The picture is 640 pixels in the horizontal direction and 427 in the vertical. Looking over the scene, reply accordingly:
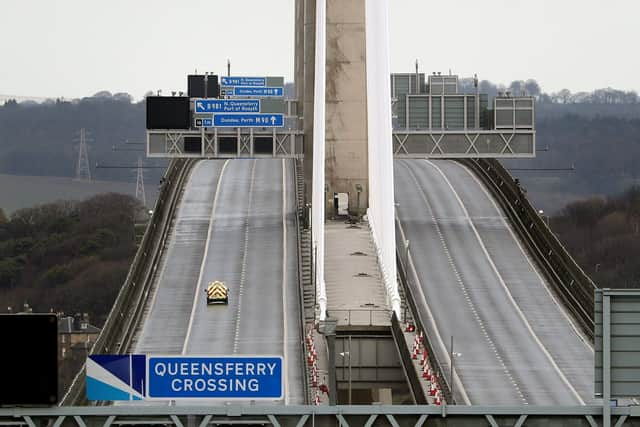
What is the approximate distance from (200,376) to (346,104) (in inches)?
3200

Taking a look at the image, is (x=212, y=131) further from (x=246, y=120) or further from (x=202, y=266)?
(x=202, y=266)

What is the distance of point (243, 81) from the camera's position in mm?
152375

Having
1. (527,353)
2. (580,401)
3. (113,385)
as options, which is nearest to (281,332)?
(527,353)

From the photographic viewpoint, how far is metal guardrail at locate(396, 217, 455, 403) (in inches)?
2948

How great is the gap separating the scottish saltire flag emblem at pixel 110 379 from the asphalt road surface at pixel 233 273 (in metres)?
39.8

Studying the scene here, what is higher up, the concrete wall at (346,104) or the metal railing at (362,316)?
the concrete wall at (346,104)

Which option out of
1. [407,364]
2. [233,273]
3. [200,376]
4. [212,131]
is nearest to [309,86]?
[212,131]

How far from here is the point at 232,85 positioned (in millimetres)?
154250

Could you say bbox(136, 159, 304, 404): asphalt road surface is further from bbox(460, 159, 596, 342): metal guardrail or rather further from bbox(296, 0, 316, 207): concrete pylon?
bbox(460, 159, 596, 342): metal guardrail

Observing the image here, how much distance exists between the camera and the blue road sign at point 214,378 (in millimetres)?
35500

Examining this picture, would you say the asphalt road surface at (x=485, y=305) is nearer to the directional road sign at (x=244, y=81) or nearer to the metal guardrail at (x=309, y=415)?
the directional road sign at (x=244, y=81)

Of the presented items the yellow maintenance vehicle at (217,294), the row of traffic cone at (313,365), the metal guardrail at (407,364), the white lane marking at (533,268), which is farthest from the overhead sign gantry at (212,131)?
the metal guardrail at (407,364)

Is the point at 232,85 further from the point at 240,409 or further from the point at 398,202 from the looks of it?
the point at 240,409

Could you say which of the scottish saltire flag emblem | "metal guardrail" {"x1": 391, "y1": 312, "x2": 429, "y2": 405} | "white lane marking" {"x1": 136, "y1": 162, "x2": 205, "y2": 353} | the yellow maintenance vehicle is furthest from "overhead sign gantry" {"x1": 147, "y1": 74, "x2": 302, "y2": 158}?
the scottish saltire flag emblem
